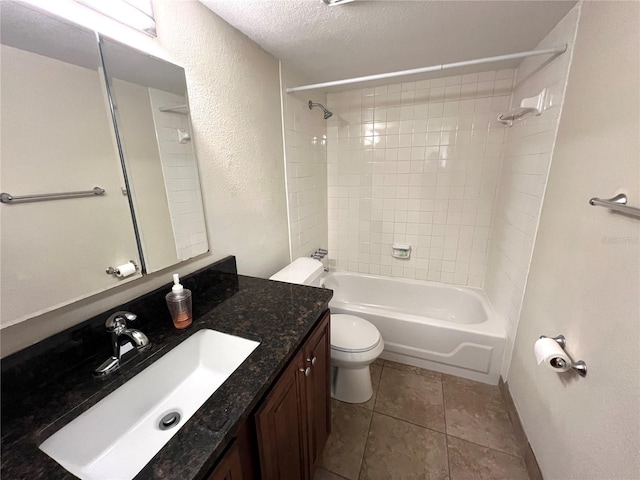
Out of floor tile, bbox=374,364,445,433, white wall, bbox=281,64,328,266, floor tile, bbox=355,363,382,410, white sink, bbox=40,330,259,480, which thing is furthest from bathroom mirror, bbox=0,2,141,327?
floor tile, bbox=374,364,445,433

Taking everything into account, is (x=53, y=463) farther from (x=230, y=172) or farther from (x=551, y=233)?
(x=551, y=233)

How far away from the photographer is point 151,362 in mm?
795

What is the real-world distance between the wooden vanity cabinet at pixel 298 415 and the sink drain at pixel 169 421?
263 mm

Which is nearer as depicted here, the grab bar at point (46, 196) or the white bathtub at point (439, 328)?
the grab bar at point (46, 196)

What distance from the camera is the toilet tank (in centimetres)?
157

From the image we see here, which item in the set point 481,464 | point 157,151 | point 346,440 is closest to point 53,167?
point 157,151

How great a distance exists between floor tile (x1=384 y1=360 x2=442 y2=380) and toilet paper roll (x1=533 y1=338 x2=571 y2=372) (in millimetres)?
981

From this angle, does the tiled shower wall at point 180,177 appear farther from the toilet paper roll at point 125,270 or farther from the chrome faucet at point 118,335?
the chrome faucet at point 118,335

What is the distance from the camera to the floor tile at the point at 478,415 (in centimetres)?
142

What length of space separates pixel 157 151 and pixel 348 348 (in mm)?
1386

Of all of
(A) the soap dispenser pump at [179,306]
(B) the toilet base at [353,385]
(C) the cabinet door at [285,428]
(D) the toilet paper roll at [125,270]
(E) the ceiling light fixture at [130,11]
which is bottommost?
(B) the toilet base at [353,385]

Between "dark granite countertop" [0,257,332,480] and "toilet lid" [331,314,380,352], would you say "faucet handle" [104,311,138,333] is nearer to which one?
"dark granite countertop" [0,257,332,480]

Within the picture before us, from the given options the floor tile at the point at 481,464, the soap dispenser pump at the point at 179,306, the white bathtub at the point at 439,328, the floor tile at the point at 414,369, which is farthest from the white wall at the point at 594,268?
the soap dispenser pump at the point at 179,306

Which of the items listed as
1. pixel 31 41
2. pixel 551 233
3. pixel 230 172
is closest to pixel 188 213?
pixel 230 172
